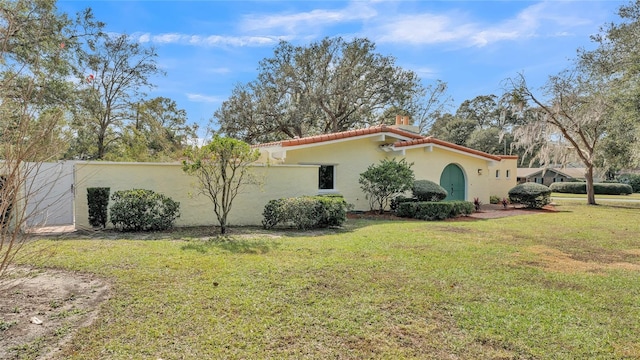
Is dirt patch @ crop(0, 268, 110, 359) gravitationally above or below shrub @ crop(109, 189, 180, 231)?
below

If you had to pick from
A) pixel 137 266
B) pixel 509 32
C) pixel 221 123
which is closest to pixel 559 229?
pixel 509 32

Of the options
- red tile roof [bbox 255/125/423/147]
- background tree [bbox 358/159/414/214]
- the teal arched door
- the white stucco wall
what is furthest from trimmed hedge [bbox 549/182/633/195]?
the white stucco wall

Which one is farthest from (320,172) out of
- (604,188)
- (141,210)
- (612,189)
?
(612,189)

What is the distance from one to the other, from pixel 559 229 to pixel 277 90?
76.2 ft

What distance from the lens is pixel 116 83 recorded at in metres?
23.4

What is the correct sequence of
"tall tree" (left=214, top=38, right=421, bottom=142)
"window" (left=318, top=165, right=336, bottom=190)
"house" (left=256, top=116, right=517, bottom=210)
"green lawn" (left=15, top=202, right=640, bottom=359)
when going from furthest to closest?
"tall tree" (left=214, top=38, right=421, bottom=142), "window" (left=318, top=165, right=336, bottom=190), "house" (left=256, top=116, right=517, bottom=210), "green lawn" (left=15, top=202, right=640, bottom=359)

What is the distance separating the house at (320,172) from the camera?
430 inches

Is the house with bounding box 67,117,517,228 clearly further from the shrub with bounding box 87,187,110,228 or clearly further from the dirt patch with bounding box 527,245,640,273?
the dirt patch with bounding box 527,245,640,273

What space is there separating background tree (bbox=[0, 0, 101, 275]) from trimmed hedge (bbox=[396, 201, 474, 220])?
40.5 feet

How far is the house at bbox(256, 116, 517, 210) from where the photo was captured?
51.5 feet

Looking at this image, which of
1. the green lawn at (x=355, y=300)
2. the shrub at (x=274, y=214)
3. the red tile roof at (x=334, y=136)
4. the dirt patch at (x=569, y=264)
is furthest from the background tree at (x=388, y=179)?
the dirt patch at (x=569, y=264)

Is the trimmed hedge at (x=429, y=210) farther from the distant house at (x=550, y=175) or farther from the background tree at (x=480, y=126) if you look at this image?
the distant house at (x=550, y=175)

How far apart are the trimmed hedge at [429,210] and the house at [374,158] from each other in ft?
7.89

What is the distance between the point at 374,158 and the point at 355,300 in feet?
42.6
